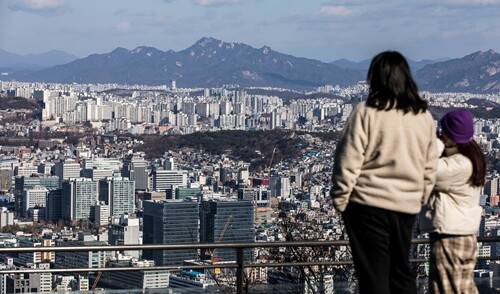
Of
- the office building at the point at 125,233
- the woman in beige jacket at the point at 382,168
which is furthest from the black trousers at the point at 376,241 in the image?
the office building at the point at 125,233

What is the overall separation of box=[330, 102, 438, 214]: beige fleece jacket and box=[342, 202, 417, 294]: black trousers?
0.10 ft

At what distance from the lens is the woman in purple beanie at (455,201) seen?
13.1 feet

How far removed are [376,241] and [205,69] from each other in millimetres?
172466

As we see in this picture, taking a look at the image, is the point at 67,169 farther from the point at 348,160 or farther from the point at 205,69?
the point at 205,69

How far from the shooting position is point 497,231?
42.0 ft

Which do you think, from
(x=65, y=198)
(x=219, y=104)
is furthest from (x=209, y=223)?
(x=219, y=104)

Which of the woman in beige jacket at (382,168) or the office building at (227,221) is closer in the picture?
the woman in beige jacket at (382,168)

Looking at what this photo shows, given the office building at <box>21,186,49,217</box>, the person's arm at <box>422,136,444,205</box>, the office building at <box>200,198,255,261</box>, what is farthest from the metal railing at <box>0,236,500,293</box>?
the office building at <box>21,186,49,217</box>

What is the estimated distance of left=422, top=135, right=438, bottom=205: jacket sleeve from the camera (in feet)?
12.3

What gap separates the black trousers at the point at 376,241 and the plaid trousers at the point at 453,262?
0.36 metres

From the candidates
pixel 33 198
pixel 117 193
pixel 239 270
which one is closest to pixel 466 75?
pixel 117 193

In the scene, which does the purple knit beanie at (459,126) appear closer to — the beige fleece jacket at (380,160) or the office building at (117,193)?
the beige fleece jacket at (380,160)

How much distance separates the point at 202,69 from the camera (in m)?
177

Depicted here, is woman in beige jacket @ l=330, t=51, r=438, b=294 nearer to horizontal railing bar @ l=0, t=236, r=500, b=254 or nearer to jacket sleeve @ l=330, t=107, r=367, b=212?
jacket sleeve @ l=330, t=107, r=367, b=212
